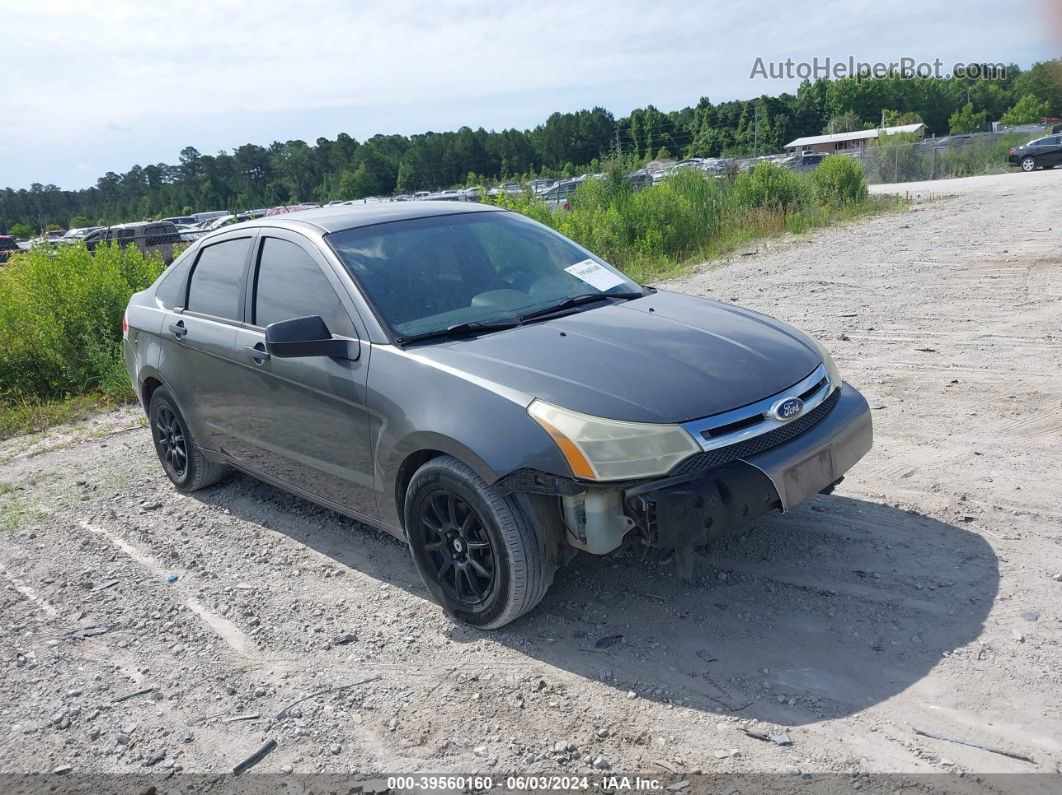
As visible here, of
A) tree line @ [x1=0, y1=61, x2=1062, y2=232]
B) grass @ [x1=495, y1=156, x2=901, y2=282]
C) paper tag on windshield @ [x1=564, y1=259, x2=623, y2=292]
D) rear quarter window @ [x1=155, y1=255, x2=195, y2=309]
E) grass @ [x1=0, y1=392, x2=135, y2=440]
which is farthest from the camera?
tree line @ [x1=0, y1=61, x2=1062, y2=232]

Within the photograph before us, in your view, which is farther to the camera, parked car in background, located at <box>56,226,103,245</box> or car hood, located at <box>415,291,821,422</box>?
parked car in background, located at <box>56,226,103,245</box>

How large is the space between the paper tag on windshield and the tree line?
14903 millimetres

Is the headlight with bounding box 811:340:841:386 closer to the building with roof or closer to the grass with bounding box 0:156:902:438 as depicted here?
the grass with bounding box 0:156:902:438

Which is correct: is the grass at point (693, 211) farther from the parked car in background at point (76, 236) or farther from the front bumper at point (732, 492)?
the front bumper at point (732, 492)

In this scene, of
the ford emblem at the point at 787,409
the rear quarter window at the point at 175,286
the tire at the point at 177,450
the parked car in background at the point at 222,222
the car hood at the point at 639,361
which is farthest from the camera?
the parked car in background at the point at 222,222

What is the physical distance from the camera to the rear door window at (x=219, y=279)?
5070 mm

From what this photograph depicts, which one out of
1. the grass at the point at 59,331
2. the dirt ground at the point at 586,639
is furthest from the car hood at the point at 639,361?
the grass at the point at 59,331

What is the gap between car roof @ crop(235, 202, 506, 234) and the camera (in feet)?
15.5

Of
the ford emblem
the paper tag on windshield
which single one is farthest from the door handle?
the ford emblem

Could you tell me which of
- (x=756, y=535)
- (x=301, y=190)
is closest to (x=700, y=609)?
(x=756, y=535)

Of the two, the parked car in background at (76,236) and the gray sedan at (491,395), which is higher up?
the parked car in background at (76,236)

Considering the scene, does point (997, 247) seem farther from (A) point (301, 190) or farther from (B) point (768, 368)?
(A) point (301, 190)

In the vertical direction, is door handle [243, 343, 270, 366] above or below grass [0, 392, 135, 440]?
above

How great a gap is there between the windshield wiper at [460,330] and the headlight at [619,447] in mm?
932
